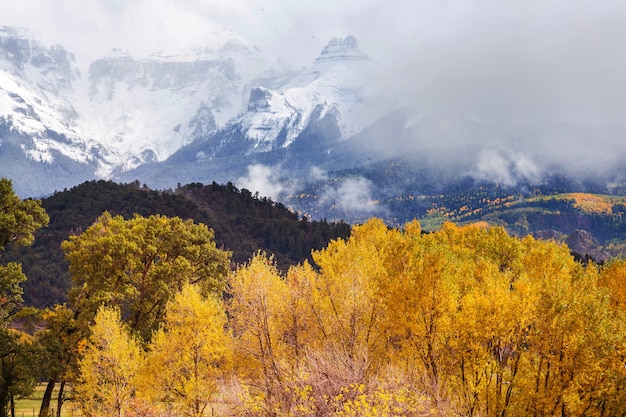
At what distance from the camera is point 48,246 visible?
6998 inches

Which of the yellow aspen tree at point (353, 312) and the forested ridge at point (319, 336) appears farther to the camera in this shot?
the yellow aspen tree at point (353, 312)

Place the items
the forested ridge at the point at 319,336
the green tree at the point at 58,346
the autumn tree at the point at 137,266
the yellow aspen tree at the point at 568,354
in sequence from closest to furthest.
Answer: the yellow aspen tree at the point at 568,354, the forested ridge at the point at 319,336, the green tree at the point at 58,346, the autumn tree at the point at 137,266

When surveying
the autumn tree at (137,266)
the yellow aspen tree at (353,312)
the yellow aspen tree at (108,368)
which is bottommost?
the yellow aspen tree at (108,368)

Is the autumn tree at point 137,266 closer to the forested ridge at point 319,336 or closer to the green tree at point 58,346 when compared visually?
the forested ridge at point 319,336

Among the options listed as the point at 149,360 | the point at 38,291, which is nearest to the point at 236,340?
the point at 149,360

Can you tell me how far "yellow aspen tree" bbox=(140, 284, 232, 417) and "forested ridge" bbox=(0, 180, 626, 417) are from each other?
0.14 m

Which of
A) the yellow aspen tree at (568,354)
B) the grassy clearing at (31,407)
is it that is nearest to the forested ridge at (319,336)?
the yellow aspen tree at (568,354)

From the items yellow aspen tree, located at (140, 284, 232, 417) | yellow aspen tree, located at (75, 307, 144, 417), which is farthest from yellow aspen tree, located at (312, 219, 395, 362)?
yellow aspen tree, located at (75, 307, 144, 417)

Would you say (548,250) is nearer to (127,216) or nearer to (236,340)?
(236,340)

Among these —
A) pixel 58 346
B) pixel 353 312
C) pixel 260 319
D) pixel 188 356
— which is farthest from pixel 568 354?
pixel 58 346

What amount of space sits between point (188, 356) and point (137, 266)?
14.5 meters

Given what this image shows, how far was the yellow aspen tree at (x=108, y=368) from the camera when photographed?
170 feet

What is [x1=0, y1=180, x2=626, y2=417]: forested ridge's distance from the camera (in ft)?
119

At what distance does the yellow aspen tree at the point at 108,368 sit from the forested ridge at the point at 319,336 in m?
0.19
